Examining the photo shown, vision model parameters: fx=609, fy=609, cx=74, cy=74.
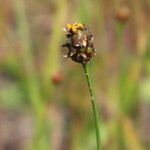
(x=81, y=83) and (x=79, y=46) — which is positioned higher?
(x=81, y=83)

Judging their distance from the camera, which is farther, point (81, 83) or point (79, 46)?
point (81, 83)

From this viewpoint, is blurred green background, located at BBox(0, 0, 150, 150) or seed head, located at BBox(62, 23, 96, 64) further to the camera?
blurred green background, located at BBox(0, 0, 150, 150)

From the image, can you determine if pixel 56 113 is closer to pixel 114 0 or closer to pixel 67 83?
pixel 67 83

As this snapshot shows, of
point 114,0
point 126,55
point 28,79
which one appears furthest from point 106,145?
point 126,55

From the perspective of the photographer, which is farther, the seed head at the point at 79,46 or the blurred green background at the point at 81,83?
the blurred green background at the point at 81,83

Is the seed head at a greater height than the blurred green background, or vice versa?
the blurred green background

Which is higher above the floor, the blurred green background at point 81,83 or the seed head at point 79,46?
the blurred green background at point 81,83
